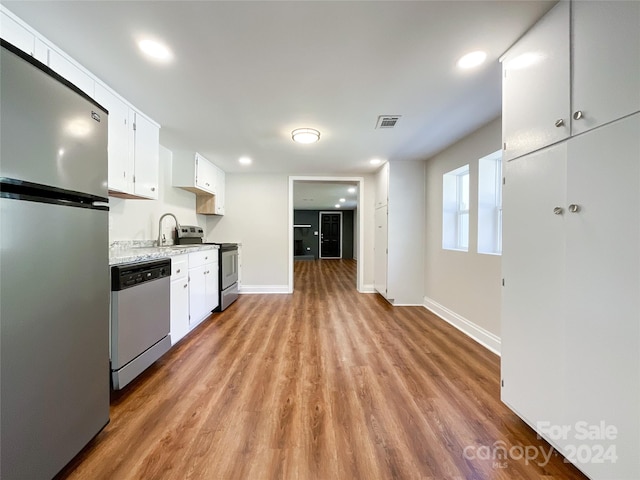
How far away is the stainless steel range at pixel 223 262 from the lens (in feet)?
12.0

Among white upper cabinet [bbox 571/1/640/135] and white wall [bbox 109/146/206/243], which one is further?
white wall [bbox 109/146/206/243]

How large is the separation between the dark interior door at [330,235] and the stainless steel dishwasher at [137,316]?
32.1 ft

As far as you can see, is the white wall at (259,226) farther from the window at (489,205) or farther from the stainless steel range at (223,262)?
the window at (489,205)

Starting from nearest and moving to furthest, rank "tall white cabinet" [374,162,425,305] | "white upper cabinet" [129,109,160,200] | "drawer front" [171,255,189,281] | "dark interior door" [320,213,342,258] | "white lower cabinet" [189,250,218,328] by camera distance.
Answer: "white upper cabinet" [129,109,160,200] < "drawer front" [171,255,189,281] < "white lower cabinet" [189,250,218,328] < "tall white cabinet" [374,162,425,305] < "dark interior door" [320,213,342,258]

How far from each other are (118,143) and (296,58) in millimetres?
1636

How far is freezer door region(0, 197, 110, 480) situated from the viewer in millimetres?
914

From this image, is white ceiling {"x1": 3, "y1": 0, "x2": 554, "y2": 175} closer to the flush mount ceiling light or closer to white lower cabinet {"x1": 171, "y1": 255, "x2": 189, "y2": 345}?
the flush mount ceiling light

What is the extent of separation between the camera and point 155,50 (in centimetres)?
160

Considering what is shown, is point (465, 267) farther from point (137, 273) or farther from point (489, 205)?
point (137, 273)

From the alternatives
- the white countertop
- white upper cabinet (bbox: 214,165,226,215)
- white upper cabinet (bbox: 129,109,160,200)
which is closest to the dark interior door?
white upper cabinet (bbox: 214,165,226,215)

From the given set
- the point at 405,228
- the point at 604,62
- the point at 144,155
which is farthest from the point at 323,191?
the point at 604,62

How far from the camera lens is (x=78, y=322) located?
47.1 inches

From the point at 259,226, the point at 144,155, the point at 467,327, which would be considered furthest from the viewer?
the point at 259,226

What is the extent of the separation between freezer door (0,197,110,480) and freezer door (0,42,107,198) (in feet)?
0.44
